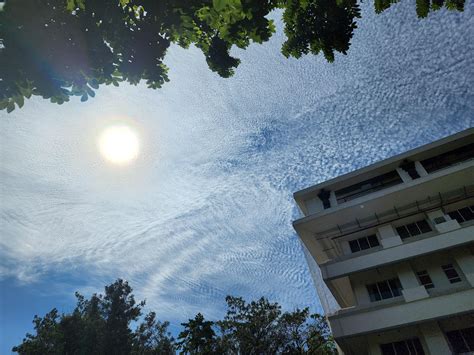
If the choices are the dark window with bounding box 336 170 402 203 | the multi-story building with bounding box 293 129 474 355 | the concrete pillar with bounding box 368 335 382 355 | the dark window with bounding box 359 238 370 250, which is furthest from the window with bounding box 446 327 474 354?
the dark window with bounding box 336 170 402 203

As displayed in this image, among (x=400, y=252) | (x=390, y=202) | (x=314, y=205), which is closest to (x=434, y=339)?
(x=400, y=252)

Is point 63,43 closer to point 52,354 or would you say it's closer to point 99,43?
point 99,43

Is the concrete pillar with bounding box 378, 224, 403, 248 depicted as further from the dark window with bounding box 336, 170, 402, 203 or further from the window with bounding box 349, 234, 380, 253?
the dark window with bounding box 336, 170, 402, 203

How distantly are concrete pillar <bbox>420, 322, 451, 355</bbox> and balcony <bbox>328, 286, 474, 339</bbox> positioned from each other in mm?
920

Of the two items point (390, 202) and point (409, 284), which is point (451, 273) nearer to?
point (409, 284)

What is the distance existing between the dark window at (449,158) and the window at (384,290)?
727 cm

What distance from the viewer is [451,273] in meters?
12.6

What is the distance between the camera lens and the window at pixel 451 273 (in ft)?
40.6

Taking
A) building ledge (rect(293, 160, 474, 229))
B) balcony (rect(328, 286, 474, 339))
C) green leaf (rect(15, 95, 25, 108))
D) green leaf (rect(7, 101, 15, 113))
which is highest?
building ledge (rect(293, 160, 474, 229))

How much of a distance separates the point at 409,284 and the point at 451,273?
6.46 ft

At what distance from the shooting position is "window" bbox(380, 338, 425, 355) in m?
11.6

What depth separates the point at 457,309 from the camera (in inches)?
416

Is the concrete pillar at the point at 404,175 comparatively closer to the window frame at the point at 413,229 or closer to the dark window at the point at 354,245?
the window frame at the point at 413,229

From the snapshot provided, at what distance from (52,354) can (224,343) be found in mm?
18093
